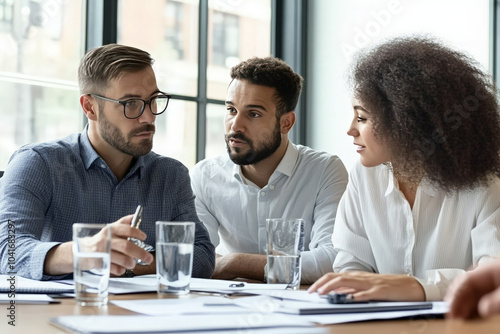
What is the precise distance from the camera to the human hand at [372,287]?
50.3 inches

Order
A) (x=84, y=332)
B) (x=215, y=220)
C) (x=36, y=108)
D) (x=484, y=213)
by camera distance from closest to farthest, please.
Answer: (x=84, y=332) < (x=484, y=213) < (x=215, y=220) < (x=36, y=108)

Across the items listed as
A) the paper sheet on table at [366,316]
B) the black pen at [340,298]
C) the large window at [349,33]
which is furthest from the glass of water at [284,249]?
the large window at [349,33]

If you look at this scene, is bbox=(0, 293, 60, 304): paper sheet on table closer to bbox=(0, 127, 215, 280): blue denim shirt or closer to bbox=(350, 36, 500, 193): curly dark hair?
bbox=(0, 127, 215, 280): blue denim shirt

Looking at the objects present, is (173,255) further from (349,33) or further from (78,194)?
(349,33)

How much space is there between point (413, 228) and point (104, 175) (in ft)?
3.27

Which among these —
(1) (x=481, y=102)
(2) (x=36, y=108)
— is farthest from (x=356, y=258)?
(2) (x=36, y=108)

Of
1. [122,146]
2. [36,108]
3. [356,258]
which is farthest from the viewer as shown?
[36,108]

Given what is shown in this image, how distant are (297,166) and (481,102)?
107 centimetres

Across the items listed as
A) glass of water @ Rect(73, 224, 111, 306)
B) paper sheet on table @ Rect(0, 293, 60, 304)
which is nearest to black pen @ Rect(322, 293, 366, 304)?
glass of water @ Rect(73, 224, 111, 306)

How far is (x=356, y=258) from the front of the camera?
191 centimetres

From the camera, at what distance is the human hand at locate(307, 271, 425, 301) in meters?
1.28

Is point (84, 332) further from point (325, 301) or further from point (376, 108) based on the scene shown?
point (376, 108)

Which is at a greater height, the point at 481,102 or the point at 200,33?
the point at 200,33

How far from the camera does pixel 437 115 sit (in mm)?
1782
